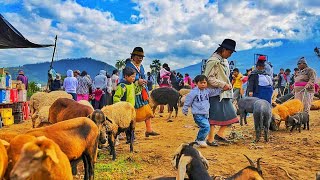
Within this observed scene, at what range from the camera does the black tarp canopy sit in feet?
35.6

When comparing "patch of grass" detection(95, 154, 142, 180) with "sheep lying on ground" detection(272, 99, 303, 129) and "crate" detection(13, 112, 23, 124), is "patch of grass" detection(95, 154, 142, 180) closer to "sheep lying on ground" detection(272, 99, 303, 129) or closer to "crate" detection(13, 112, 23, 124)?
"sheep lying on ground" detection(272, 99, 303, 129)

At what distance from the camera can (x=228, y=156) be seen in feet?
23.7

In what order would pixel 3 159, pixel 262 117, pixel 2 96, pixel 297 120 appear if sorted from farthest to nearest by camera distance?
1. pixel 2 96
2. pixel 297 120
3. pixel 262 117
4. pixel 3 159

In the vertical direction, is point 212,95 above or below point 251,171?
above

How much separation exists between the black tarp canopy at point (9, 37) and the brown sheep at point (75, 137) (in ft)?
23.5

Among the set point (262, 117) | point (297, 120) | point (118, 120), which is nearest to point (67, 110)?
point (118, 120)

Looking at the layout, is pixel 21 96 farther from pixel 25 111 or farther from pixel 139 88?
pixel 139 88

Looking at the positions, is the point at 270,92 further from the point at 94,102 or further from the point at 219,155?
the point at 94,102

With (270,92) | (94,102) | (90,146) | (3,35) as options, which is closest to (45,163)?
(90,146)

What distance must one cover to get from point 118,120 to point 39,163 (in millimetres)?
3758

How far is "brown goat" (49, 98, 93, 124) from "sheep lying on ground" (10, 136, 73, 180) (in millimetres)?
3034

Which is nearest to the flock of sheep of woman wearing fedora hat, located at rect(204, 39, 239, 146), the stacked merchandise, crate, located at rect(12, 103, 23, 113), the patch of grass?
the patch of grass

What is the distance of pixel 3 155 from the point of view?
3834mm

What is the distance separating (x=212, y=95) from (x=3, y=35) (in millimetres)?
6952
